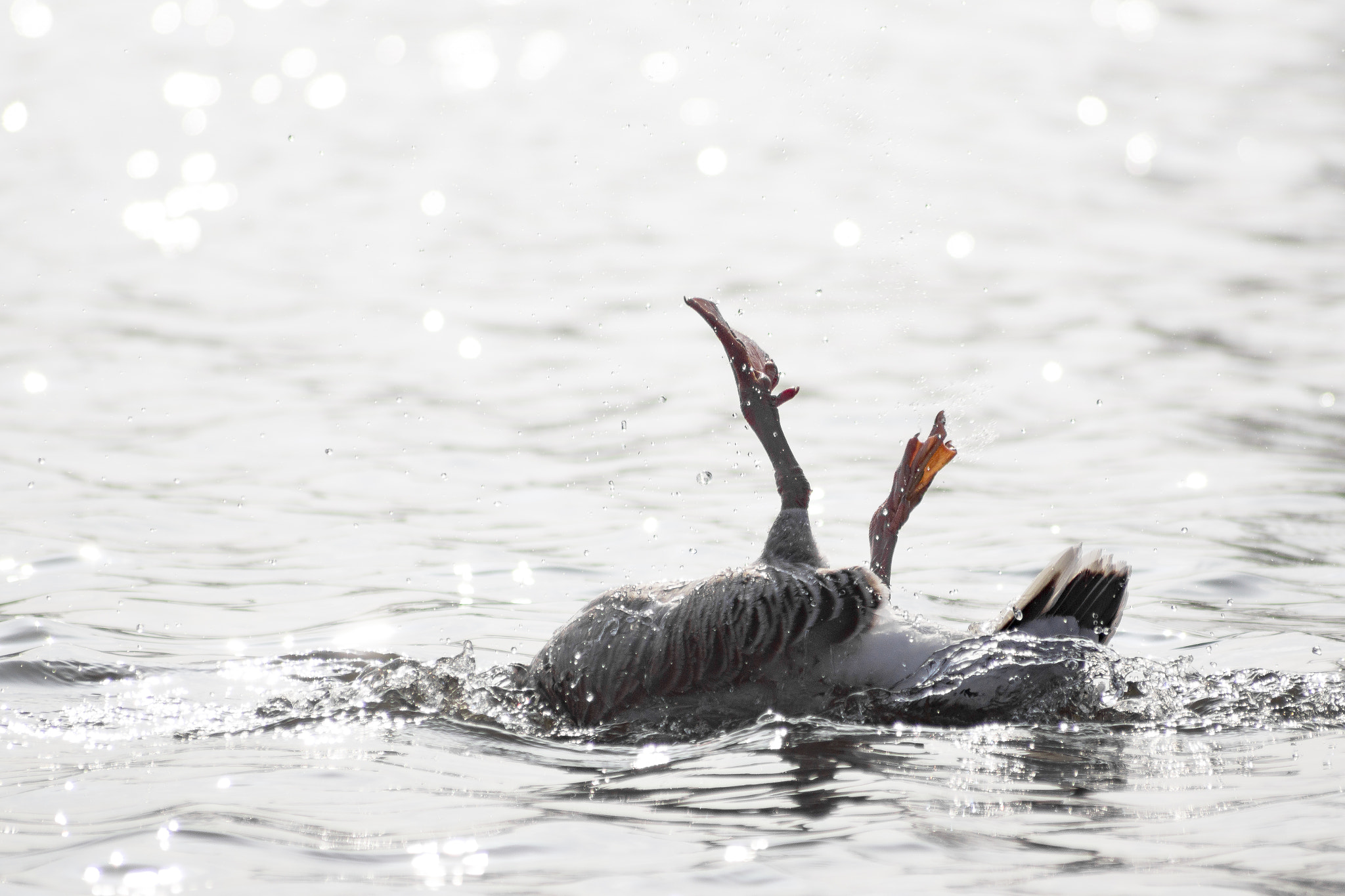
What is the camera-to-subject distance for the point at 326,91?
19.2 meters

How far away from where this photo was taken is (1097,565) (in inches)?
196

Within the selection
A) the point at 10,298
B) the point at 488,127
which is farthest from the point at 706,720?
the point at 488,127

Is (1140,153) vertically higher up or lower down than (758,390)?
higher up

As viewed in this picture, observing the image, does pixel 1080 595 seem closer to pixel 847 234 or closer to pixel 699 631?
pixel 699 631

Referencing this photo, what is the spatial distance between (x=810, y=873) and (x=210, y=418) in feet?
23.6

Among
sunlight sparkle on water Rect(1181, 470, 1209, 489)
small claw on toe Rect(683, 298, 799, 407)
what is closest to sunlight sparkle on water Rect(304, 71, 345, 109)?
sunlight sparkle on water Rect(1181, 470, 1209, 489)

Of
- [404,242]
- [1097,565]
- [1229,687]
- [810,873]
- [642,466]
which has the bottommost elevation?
[810,873]

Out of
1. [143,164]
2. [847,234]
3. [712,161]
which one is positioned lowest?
[847,234]

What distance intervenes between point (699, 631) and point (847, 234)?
9.50 metres

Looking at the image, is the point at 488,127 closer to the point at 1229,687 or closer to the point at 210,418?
the point at 210,418

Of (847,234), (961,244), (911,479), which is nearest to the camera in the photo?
(911,479)

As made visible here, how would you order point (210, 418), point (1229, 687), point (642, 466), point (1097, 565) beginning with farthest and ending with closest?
point (210, 418)
point (642, 466)
point (1229, 687)
point (1097, 565)

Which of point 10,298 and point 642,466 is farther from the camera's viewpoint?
point 10,298

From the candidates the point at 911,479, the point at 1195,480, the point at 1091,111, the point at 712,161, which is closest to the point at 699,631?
the point at 911,479
